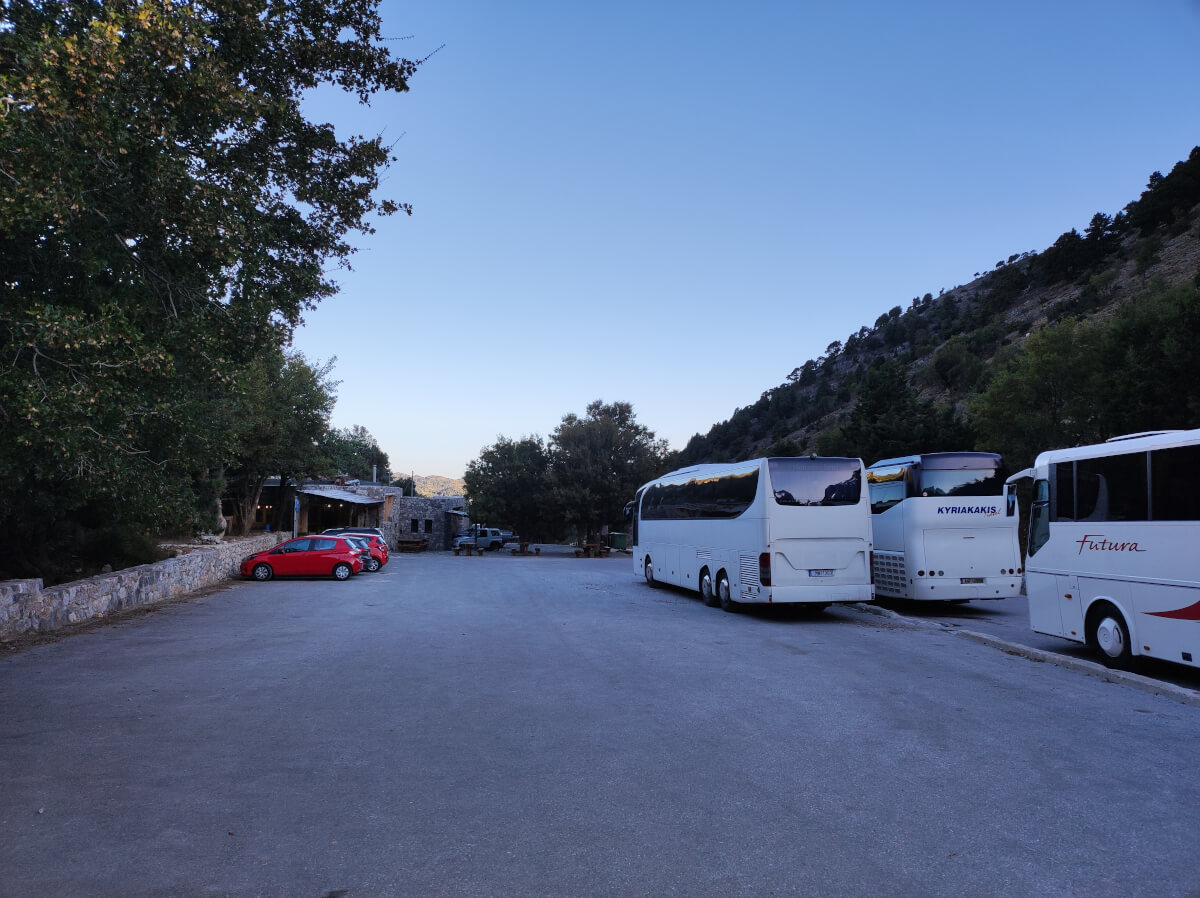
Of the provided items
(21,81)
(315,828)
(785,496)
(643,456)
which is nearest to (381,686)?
(315,828)

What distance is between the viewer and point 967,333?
231ft

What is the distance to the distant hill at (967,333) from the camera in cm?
4481

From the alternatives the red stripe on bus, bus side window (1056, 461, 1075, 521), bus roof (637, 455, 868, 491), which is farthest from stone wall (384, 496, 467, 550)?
the red stripe on bus

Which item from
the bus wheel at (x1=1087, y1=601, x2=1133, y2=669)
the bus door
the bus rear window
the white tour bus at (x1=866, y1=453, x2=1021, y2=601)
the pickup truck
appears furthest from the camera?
the pickup truck

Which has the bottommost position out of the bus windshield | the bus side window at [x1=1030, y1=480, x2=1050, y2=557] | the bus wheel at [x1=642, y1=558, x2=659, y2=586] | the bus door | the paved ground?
the bus wheel at [x1=642, y1=558, x2=659, y2=586]

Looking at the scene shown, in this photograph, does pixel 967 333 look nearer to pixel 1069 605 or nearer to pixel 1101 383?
pixel 1101 383

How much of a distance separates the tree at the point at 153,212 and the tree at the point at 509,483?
41722mm

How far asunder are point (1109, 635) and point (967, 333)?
220ft

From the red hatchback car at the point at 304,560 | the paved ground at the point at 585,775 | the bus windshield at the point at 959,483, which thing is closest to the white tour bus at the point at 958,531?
the bus windshield at the point at 959,483

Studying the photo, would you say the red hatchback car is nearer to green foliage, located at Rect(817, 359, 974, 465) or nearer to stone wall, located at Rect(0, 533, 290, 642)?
stone wall, located at Rect(0, 533, 290, 642)

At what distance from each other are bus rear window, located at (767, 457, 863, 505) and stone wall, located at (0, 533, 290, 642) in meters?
13.1

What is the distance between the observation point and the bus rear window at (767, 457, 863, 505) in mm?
15281

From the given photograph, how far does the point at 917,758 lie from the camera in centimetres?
602

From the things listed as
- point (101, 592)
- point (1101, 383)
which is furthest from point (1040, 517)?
point (1101, 383)
